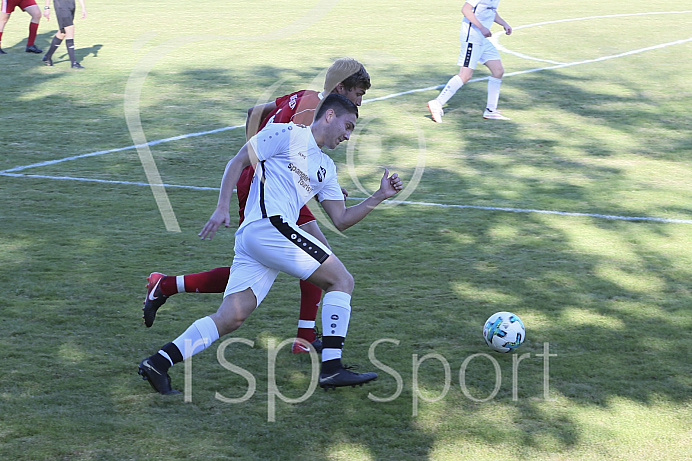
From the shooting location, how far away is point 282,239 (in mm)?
4633

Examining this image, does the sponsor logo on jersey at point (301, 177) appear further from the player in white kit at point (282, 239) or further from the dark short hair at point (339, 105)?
the dark short hair at point (339, 105)

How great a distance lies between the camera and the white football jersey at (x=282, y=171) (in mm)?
4730

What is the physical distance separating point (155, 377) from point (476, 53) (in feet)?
31.3

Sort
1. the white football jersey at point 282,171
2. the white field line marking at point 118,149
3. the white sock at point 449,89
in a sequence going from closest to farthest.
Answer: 1. the white football jersey at point 282,171
2. the white field line marking at point 118,149
3. the white sock at point 449,89

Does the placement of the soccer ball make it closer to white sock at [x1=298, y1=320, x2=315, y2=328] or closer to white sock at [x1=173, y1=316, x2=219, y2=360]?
white sock at [x1=298, y1=320, x2=315, y2=328]

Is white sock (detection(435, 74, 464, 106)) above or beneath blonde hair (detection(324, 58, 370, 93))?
beneath

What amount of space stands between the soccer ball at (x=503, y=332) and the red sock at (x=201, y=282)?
1.78 metres

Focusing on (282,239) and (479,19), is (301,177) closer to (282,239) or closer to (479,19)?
(282,239)

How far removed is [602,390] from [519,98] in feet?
34.2

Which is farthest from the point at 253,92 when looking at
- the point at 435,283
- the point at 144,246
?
the point at 435,283

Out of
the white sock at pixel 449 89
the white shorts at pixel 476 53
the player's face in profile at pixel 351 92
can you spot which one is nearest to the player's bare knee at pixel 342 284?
the player's face in profile at pixel 351 92

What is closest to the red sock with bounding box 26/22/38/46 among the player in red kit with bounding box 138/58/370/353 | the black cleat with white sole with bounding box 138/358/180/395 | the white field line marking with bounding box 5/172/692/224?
the white field line marking with bounding box 5/172/692/224

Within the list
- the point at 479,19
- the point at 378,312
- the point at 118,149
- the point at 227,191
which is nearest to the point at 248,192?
the point at 227,191

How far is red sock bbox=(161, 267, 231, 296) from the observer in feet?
18.0
